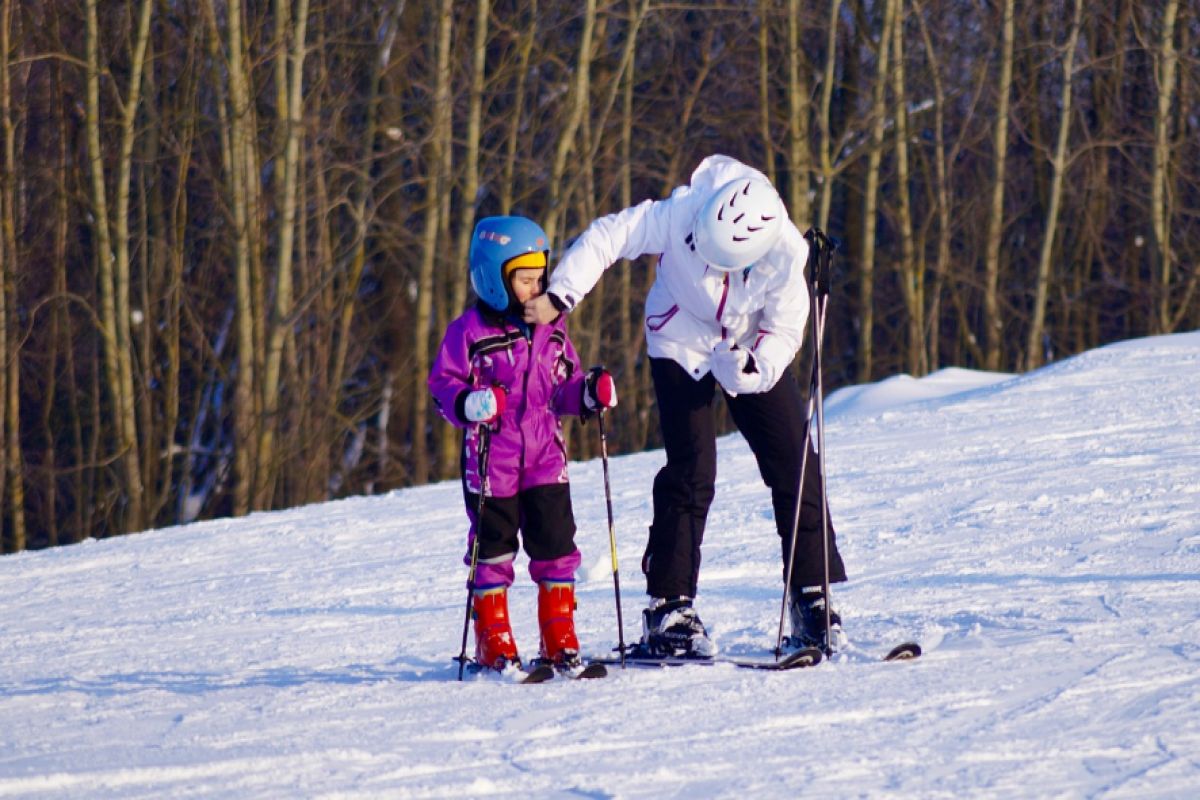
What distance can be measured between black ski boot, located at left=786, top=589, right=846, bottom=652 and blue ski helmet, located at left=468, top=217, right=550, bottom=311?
135cm

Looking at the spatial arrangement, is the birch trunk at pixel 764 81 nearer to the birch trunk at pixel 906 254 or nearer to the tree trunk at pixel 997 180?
the birch trunk at pixel 906 254

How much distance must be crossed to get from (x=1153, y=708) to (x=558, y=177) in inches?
535

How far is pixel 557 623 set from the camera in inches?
188

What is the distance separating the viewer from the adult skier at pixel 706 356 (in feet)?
15.4

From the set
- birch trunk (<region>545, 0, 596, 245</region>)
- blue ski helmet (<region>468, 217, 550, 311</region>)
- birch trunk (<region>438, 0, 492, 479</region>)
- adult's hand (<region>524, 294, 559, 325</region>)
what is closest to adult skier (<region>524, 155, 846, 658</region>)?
adult's hand (<region>524, 294, 559, 325</region>)

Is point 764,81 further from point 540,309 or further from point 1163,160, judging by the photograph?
point 540,309

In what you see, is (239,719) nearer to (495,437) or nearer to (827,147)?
(495,437)

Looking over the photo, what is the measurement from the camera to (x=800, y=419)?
4930 mm

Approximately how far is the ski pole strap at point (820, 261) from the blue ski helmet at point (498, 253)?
86cm

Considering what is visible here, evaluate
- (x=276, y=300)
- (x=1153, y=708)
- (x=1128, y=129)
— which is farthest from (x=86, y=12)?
(x=1128, y=129)

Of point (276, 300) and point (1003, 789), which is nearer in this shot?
point (1003, 789)

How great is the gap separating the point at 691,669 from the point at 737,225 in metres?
1.37

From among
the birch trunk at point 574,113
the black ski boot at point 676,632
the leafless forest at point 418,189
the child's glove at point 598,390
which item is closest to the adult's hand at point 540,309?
the child's glove at point 598,390

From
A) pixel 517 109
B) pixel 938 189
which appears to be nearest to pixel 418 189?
pixel 517 109
